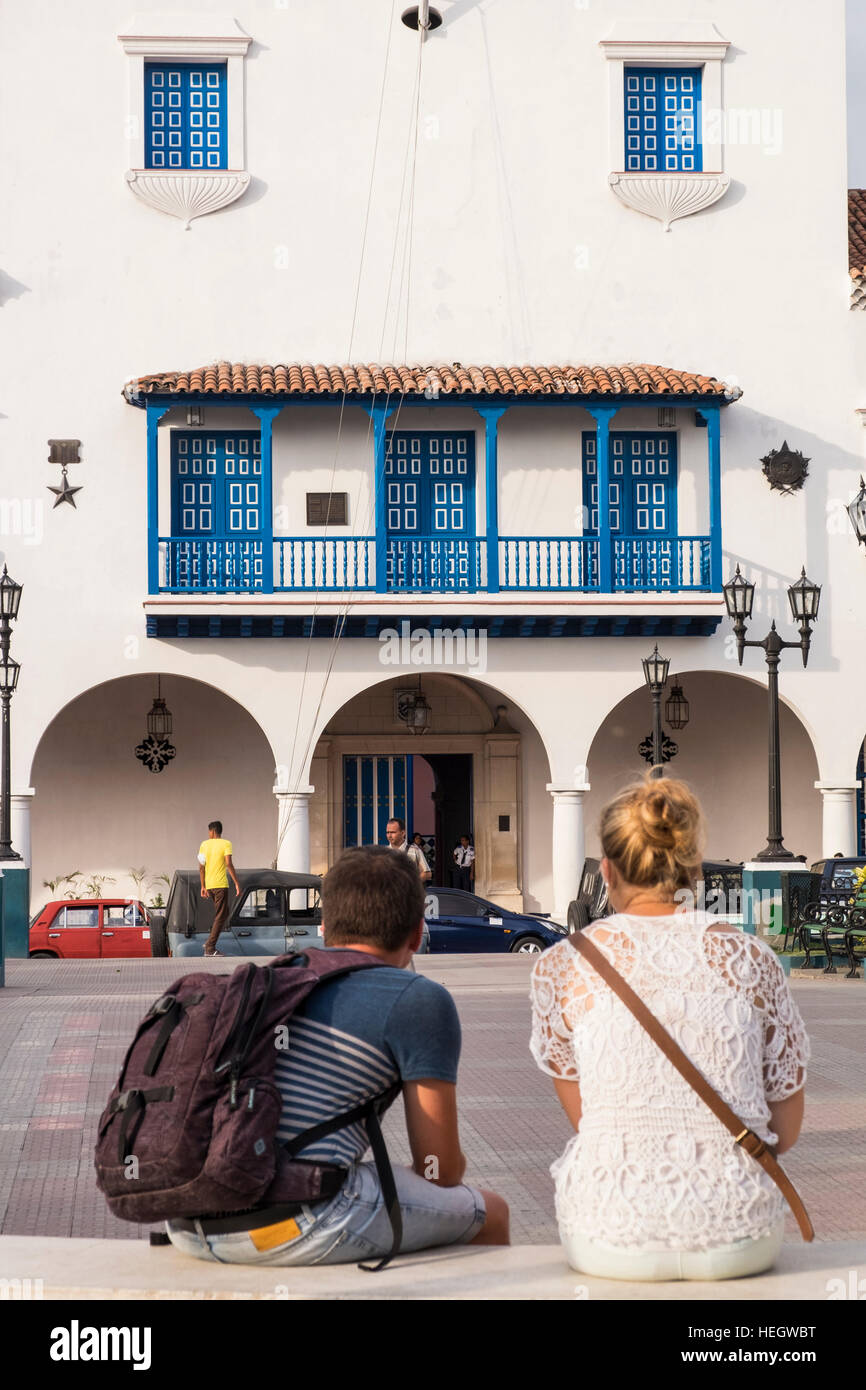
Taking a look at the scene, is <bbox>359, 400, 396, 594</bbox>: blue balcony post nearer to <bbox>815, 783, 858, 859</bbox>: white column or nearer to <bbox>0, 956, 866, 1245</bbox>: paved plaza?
<bbox>815, 783, 858, 859</bbox>: white column

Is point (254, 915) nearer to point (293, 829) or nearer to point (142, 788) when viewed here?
point (293, 829)

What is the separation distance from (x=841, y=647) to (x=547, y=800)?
4.85 meters

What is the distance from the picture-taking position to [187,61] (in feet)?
73.4

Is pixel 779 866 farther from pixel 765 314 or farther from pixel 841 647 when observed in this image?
pixel 765 314

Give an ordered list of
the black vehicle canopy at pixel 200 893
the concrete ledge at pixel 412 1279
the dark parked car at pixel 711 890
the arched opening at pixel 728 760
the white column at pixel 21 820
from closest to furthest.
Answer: the concrete ledge at pixel 412 1279, the black vehicle canopy at pixel 200 893, the dark parked car at pixel 711 890, the white column at pixel 21 820, the arched opening at pixel 728 760

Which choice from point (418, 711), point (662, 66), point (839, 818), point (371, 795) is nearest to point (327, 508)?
point (418, 711)

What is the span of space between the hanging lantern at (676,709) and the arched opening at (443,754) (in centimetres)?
192

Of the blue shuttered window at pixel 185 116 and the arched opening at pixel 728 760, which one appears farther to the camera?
the arched opening at pixel 728 760

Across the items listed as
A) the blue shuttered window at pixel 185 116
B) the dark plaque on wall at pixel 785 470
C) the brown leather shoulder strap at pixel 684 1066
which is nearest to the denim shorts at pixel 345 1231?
the brown leather shoulder strap at pixel 684 1066

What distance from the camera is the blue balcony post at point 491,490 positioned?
21719mm

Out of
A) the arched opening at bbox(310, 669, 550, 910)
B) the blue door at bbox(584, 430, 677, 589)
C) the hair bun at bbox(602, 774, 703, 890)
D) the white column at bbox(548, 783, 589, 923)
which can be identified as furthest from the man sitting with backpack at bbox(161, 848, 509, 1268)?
A: the arched opening at bbox(310, 669, 550, 910)

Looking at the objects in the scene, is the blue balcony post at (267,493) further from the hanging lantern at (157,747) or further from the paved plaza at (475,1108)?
the paved plaza at (475,1108)

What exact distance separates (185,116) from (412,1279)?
21260 mm
